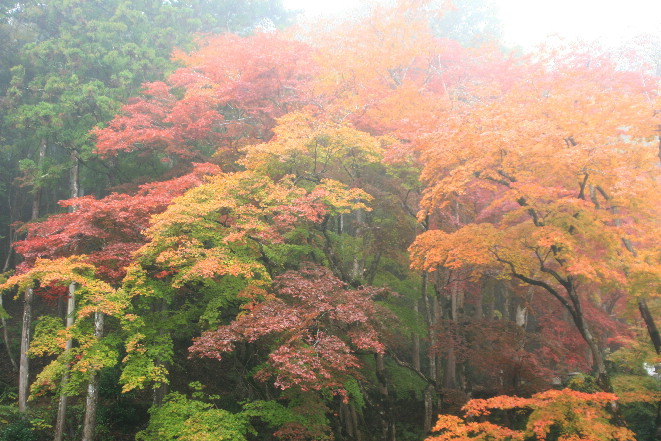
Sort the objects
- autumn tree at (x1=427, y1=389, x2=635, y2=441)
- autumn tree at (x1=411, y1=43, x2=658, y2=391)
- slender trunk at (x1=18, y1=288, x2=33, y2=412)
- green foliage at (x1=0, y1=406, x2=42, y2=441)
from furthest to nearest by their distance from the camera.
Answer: slender trunk at (x1=18, y1=288, x2=33, y2=412) < green foliage at (x1=0, y1=406, x2=42, y2=441) < autumn tree at (x1=411, y1=43, x2=658, y2=391) < autumn tree at (x1=427, y1=389, x2=635, y2=441)

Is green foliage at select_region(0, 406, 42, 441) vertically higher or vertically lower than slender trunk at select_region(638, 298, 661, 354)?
lower

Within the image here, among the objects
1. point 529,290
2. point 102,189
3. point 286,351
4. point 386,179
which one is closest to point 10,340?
point 102,189

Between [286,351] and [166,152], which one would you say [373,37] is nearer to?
[166,152]

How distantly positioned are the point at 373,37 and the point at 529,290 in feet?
43.3

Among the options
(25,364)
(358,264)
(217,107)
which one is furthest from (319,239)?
(25,364)

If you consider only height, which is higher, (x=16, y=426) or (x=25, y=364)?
(x=25, y=364)

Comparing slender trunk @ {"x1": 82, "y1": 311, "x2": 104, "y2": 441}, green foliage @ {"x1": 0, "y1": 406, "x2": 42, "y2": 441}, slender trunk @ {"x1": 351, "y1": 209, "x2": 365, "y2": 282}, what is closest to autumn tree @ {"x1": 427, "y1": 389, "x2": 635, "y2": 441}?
slender trunk @ {"x1": 351, "y1": 209, "x2": 365, "y2": 282}

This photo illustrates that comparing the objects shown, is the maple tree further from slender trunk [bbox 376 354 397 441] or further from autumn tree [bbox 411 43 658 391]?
slender trunk [bbox 376 354 397 441]

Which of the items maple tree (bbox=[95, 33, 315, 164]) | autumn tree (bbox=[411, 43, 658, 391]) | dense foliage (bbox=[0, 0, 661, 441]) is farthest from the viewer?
maple tree (bbox=[95, 33, 315, 164])

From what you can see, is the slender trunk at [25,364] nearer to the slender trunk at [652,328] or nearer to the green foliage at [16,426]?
the green foliage at [16,426]

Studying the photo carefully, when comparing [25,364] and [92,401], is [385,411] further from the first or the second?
[25,364]

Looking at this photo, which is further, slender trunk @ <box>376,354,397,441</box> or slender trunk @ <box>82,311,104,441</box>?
slender trunk @ <box>376,354,397,441</box>

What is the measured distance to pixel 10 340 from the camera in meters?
14.4

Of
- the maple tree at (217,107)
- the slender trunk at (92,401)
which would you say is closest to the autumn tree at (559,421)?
the slender trunk at (92,401)
